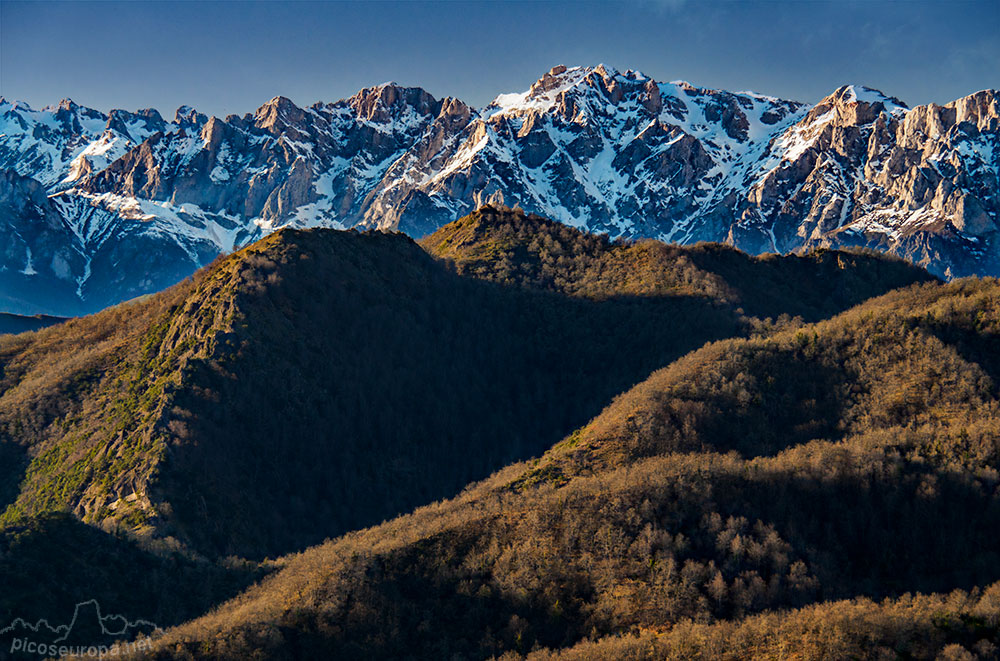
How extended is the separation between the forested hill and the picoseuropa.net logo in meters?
2.58

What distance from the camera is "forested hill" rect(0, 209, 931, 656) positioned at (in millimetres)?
124375

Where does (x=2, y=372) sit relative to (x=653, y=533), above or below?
above

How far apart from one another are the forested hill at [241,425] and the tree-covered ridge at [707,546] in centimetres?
1766

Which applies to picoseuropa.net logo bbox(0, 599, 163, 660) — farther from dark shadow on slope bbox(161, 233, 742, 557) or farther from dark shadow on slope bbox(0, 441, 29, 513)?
dark shadow on slope bbox(0, 441, 29, 513)

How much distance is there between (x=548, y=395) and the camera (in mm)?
196750

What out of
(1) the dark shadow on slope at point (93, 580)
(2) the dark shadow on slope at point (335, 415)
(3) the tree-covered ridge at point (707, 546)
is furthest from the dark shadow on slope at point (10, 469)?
(3) the tree-covered ridge at point (707, 546)

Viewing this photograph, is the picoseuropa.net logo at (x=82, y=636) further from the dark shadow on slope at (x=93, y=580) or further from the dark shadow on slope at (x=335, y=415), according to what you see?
the dark shadow on slope at (x=335, y=415)

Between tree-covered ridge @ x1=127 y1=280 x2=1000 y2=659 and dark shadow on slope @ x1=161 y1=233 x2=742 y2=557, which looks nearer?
tree-covered ridge @ x1=127 y1=280 x2=1000 y2=659

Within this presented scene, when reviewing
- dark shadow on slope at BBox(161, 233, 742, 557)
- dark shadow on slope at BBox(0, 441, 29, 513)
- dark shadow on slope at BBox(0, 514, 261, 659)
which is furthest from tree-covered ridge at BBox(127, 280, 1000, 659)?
dark shadow on slope at BBox(0, 441, 29, 513)

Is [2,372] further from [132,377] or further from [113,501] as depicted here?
[113,501]

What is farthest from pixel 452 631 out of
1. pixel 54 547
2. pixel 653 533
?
pixel 54 547

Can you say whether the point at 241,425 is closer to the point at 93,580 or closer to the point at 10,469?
the point at 10,469

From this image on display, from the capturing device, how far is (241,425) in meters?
158

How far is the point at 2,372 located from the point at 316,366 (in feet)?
222
